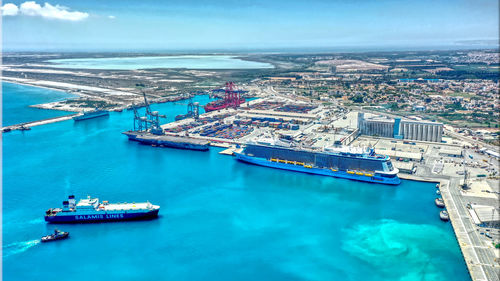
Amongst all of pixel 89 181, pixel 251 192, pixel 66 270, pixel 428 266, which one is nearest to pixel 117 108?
pixel 89 181

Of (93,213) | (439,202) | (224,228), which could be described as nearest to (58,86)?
(93,213)

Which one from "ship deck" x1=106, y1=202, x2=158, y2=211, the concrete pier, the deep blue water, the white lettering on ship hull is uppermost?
the deep blue water

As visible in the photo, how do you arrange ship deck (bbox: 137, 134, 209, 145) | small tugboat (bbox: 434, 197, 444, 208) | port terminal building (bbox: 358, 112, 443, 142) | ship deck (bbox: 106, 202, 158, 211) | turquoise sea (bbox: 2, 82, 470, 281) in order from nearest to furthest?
turquoise sea (bbox: 2, 82, 470, 281) → ship deck (bbox: 106, 202, 158, 211) → small tugboat (bbox: 434, 197, 444, 208) → port terminal building (bbox: 358, 112, 443, 142) → ship deck (bbox: 137, 134, 209, 145)

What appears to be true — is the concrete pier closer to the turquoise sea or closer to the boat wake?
the turquoise sea

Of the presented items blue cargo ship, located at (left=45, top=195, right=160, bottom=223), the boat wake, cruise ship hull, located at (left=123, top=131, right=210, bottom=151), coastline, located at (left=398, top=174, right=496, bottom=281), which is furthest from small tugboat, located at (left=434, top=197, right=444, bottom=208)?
the boat wake

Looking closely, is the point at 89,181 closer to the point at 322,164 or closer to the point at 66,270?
the point at 66,270
